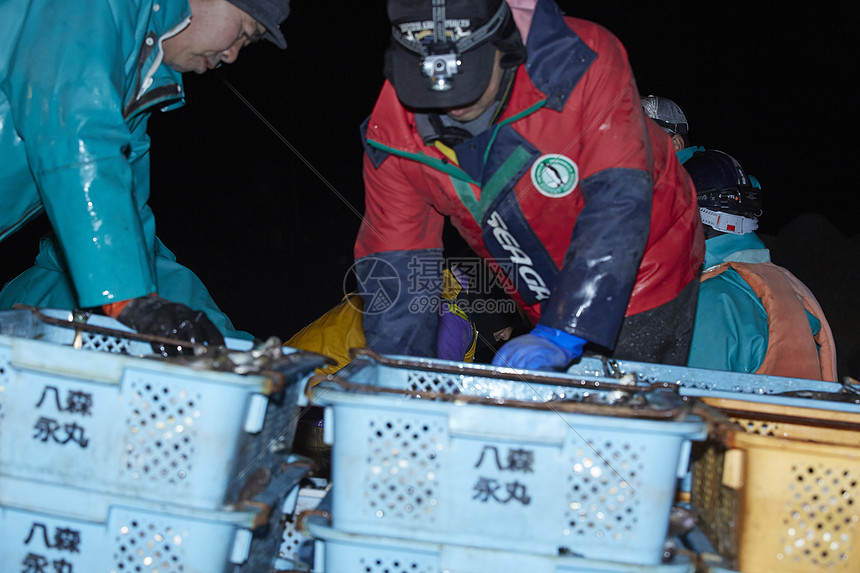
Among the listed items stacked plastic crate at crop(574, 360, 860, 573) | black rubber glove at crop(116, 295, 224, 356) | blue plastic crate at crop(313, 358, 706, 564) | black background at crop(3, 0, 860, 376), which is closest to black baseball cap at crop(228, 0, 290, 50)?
black rubber glove at crop(116, 295, 224, 356)

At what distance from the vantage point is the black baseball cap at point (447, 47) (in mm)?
1588

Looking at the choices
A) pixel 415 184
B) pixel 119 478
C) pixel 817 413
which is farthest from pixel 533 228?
pixel 119 478

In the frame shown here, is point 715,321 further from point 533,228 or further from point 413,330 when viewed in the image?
point 413,330

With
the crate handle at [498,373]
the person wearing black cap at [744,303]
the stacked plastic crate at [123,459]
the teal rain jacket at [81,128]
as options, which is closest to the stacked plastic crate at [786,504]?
the crate handle at [498,373]

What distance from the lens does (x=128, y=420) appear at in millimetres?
1087

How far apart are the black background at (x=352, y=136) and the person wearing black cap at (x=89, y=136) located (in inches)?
A: 192

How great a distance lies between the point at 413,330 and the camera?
6.71 ft

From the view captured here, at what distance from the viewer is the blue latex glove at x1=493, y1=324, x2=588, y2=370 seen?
155cm

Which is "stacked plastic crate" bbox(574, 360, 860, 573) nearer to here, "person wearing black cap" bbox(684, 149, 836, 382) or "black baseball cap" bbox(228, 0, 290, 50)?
"person wearing black cap" bbox(684, 149, 836, 382)

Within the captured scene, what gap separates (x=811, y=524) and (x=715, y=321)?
66.3 inches

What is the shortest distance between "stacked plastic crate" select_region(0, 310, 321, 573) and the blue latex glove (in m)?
0.64

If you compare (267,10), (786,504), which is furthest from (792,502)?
(267,10)

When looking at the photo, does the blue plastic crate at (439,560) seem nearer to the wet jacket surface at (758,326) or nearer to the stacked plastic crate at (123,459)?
the stacked plastic crate at (123,459)

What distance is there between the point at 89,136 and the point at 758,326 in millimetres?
2450
